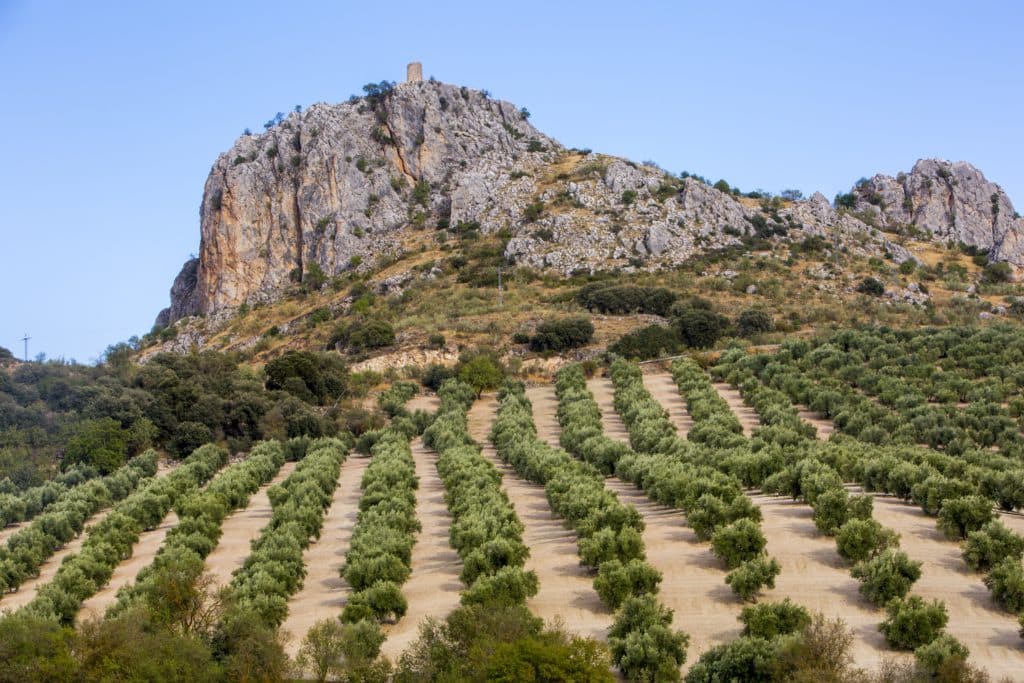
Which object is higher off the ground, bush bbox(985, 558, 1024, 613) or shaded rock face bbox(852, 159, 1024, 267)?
shaded rock face bbox(852, 159, 1024, 267)

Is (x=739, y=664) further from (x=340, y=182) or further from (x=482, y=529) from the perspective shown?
(x=340, y=182)

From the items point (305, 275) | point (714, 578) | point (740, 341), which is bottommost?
point (714, 578)

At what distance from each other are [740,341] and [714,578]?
136 feet

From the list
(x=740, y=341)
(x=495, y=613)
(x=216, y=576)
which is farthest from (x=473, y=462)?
(x=740, y=341)

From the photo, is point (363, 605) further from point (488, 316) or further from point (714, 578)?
point (488, 316)

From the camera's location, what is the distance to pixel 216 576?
3086 centimetres

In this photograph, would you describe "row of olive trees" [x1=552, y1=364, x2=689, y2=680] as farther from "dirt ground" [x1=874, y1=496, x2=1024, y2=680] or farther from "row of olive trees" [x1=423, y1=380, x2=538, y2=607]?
"dirt ground" [x1=874, y1=496, x2=1024, y2=680]

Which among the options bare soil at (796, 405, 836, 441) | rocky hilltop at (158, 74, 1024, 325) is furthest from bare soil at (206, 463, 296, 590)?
rocky hilltop at (158, 74, 1024, 325)

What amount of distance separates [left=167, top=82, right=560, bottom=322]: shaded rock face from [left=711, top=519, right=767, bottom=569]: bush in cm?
6717

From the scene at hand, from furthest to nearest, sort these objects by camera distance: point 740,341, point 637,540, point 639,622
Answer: point 740,341 < point 637,540 < point 639,622

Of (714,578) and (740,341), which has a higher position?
(740,341)

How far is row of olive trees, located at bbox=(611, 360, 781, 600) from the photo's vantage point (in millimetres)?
27422

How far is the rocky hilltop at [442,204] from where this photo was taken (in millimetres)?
88875

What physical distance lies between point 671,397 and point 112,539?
1188 inches
